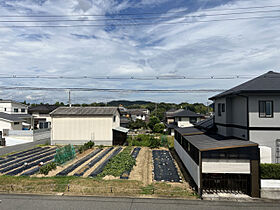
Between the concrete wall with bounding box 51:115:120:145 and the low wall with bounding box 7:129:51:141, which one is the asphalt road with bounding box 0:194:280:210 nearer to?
the concrete wall with bounding box 51:115:120:145

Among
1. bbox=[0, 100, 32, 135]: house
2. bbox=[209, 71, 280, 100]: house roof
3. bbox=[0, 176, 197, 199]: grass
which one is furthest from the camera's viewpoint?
bbox=[0, 100, 32, 135]: house

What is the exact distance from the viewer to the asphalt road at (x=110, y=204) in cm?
744

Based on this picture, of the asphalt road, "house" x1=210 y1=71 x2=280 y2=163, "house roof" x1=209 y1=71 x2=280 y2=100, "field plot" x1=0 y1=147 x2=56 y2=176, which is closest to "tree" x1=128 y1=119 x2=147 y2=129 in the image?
"field plot" x1=0 y1=147 x2=56 y2=176

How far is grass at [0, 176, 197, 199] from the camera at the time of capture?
28.5 ft

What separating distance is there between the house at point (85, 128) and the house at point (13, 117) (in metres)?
7.80

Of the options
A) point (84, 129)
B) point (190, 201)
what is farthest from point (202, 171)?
point (84, 129)

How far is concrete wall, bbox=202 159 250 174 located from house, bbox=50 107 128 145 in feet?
46.1

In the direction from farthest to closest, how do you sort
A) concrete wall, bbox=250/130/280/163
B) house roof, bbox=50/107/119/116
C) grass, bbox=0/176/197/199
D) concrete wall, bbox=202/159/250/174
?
1. house roof, bbox=50/107/119/116
2. concrete wall, bbox=250/130/280/163
3. grass, bbox=0/176/197/199
4. concrete wall, bbox=202/159/250/174

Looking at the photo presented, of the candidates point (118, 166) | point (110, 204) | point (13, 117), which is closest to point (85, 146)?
point (118, 166)

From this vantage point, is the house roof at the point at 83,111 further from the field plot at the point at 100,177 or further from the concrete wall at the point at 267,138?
the concrete wall at the point at 267,138

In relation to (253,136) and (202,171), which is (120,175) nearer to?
(202,171)

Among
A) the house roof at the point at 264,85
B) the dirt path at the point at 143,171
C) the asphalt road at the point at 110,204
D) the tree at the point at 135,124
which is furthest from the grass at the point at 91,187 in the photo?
the tree at the point at 135,124

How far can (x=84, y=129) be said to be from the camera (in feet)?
70.3

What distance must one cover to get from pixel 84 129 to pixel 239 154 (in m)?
17.3
